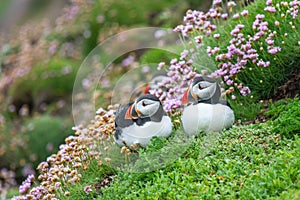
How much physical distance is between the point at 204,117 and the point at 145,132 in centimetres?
49

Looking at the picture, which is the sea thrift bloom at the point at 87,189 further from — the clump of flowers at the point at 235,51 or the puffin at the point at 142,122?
the clump of flowers at the point at 235,51

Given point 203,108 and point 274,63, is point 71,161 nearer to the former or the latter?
point 203,108

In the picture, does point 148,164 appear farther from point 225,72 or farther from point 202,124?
point 225,72

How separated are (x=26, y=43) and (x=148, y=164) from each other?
9.63 m

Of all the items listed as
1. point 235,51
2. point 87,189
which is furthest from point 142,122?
point 235,51

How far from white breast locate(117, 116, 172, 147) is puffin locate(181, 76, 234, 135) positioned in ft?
0.54

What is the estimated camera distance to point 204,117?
438 centimetres

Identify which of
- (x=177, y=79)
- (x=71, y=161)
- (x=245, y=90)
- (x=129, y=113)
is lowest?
(x=71, y=161)

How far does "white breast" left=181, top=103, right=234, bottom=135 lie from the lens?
4371 millimetres

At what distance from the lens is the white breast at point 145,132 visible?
4.33m

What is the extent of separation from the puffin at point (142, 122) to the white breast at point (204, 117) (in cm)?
16

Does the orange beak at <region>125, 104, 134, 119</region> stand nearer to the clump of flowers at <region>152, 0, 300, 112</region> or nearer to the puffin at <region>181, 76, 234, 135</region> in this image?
the puffin at <region>181, 76, 234, 135</region>

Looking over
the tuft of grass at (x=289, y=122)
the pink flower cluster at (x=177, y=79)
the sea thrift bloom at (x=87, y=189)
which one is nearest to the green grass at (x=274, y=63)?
the pink flower cluster at (x=177, y=79)

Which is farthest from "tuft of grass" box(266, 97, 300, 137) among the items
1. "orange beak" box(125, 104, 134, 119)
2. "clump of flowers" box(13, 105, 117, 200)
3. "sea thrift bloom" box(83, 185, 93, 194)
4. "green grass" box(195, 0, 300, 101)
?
"sea thrift bloom" box(83, 185, 93, 194)
